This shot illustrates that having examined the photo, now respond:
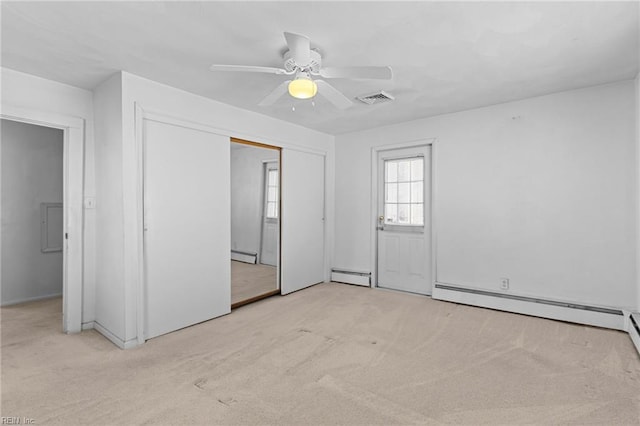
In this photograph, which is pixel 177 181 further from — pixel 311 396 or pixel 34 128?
pixel 34 128

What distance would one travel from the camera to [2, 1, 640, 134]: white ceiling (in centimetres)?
199

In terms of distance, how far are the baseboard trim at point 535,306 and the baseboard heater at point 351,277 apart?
1043mm

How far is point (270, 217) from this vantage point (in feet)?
15.9

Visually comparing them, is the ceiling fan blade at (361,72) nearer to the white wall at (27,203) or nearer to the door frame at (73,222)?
the door frame at (73,222)

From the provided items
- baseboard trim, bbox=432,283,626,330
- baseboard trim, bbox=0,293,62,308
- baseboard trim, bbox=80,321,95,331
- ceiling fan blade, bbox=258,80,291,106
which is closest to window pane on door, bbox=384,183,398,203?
baseboard trim, bbox=432,283,626,330

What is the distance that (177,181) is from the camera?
3240 millimetres

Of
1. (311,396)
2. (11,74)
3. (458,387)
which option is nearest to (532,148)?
(458,387)

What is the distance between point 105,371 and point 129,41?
240cm

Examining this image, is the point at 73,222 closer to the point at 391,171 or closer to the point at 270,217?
the point at 270,217

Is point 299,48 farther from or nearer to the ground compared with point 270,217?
farther from the ground

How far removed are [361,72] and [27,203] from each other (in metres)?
4.55

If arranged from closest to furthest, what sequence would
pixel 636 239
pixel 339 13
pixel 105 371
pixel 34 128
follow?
pixel 339 13 → pixel 105 371 → pixel 636 239 → pixel 34 128

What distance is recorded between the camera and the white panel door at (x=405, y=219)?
4570mm

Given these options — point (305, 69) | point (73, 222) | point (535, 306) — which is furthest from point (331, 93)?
point (535, 306)
